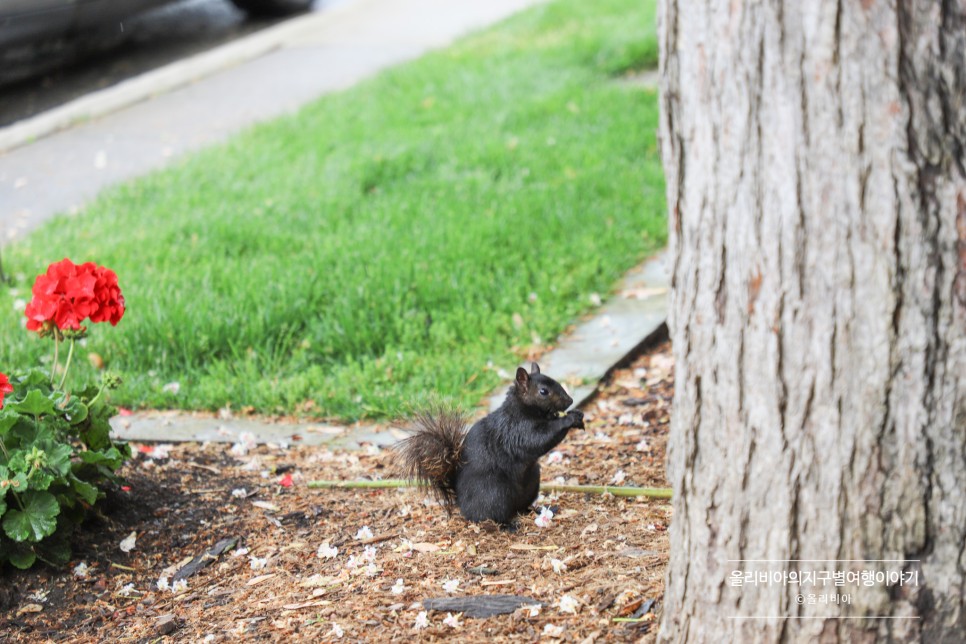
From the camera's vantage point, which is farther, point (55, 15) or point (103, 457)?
point (55, 15)

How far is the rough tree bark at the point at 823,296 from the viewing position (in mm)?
1855

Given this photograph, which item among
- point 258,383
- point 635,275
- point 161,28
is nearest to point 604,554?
point 258,383

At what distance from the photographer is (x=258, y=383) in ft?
14.8

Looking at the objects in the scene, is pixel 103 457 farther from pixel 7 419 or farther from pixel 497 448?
pixel 497 448

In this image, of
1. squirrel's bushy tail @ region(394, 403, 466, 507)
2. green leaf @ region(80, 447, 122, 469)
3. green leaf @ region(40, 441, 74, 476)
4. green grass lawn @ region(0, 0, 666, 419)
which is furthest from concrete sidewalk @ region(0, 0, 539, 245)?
squirrel's bushy tail @ region(394, 403, 466, 507)

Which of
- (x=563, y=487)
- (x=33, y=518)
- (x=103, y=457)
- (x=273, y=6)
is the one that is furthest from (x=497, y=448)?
(x=273, y=6)

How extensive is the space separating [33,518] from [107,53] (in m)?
9.47

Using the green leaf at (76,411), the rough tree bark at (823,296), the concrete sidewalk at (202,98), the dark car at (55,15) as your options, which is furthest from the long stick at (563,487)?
the dark car at (55,15)

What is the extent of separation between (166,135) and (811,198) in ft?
24.0

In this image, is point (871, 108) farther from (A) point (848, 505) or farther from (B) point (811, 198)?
(A) point (848, 505)

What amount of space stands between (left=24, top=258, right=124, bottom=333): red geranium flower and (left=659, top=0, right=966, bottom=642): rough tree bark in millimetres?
1896

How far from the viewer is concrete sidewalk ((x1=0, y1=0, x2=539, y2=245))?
761 cm

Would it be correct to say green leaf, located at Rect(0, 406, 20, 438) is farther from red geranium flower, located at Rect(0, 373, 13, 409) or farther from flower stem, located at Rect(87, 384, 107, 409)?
flower stem, located at Rect(87, 384, 107, 409)

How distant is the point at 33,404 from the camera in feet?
10.4
